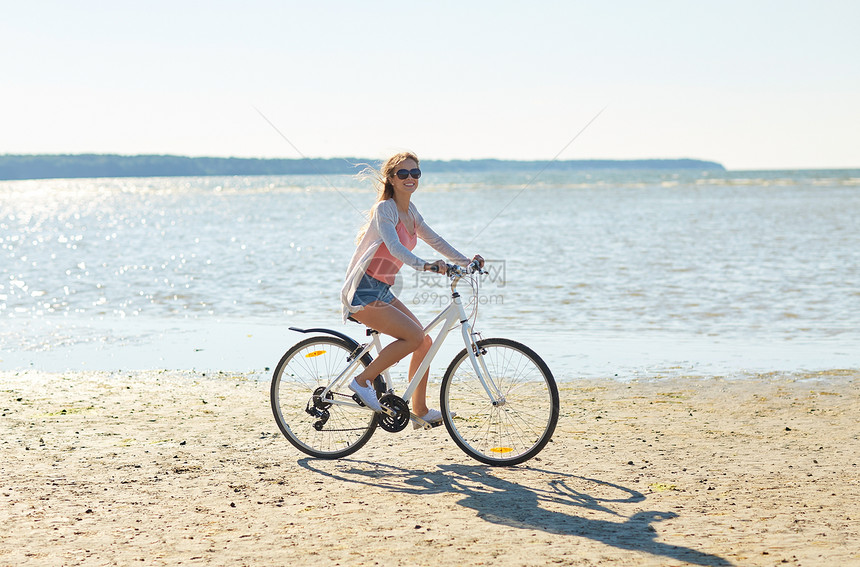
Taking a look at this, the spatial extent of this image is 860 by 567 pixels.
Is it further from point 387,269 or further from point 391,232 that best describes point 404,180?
point 387,269

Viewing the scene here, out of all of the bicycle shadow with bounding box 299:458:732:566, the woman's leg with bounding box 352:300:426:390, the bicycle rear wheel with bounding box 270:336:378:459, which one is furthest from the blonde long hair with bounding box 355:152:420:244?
the bicycle shadow with bounding box 299:458:732:566

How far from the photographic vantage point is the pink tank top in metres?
5.75

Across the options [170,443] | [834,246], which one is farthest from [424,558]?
[834,246]

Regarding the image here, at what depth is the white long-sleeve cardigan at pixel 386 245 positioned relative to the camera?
5547 mm

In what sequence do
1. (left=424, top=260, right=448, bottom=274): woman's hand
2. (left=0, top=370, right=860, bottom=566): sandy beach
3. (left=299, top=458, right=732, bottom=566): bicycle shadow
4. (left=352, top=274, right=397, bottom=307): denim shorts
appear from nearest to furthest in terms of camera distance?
(left=0, top=370, right=860, bottom=566): sandy beach
(left=299, top=458, right=732, bottom=566): bicycle shadow
(left=424, top=260, right=448, bottom=274): woman's hand
(left=352, top=274, right=397, bottom=307): denim shorts

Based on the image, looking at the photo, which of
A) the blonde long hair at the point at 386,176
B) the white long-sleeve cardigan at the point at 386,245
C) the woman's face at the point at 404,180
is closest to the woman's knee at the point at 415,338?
the white long-sleeve cardigan at the point at 386,245

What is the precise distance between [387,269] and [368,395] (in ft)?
2.66

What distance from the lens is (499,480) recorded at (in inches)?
219

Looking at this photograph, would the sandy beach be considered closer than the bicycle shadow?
Yes

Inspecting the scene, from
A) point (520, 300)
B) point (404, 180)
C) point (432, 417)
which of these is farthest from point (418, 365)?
point (520, 300)

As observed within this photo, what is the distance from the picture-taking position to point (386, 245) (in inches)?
221

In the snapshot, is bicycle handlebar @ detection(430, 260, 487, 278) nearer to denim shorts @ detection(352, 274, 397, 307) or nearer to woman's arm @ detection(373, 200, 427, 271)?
woman's arm @ detection(373, 200, 427, 271)

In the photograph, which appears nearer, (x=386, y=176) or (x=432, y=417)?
(x=386, y=176)

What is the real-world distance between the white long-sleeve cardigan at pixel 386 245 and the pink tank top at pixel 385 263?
1.7 inches
